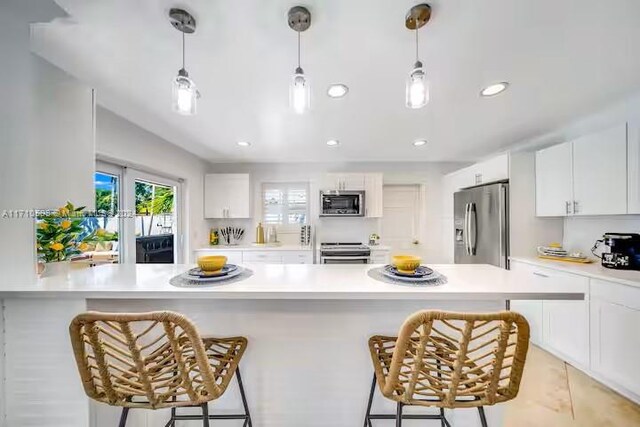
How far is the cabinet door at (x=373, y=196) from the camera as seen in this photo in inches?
155

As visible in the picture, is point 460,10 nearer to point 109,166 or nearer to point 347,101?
point 347,101

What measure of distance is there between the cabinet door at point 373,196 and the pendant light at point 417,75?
2.75 m

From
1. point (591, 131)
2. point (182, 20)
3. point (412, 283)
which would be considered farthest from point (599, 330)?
point (182, 20)

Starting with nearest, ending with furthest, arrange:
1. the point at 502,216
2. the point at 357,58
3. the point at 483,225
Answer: the point at 357,58
the point at 502,216
the point at 483,225

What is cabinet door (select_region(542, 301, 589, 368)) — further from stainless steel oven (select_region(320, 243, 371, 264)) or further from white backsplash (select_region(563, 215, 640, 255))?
stainless steel oven (select_region(320, 243, 371, 264))

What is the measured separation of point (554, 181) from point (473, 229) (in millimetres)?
918

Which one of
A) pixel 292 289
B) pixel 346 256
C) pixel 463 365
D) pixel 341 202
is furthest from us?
pixel 341 202

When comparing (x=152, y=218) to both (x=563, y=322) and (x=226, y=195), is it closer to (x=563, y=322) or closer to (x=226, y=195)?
(x=226, y=195)

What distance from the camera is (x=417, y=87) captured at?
1.17 metres

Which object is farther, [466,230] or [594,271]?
[466,230]

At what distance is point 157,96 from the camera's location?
187 cm

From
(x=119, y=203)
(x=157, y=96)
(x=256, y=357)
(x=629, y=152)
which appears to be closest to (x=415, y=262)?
(x=256, y=357)

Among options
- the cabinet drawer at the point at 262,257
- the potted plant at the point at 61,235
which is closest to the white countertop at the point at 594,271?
the cabinet drawer at the point at 262,257

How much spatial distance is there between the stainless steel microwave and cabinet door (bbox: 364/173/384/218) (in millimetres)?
124
